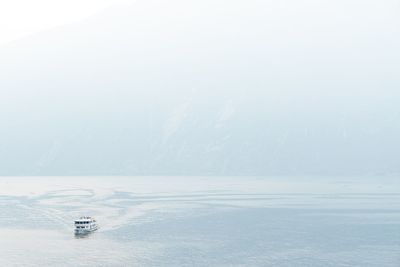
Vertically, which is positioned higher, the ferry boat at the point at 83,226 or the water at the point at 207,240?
the ferry boat at the point at 83,226

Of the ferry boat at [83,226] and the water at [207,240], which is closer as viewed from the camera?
the water at [207,240]

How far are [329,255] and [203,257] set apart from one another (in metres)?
27.2

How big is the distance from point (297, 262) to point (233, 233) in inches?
1530

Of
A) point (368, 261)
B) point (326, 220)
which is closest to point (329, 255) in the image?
point (368, 261)

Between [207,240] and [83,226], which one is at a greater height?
[83,226]

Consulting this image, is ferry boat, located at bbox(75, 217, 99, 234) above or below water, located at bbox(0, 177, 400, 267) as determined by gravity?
above

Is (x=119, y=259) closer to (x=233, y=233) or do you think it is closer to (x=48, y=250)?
(x=48, y=250)

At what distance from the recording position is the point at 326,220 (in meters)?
181

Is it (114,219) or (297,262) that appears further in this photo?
(114,219)

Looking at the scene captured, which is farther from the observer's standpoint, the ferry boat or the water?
the ferry boat

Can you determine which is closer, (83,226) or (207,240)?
(207,240)

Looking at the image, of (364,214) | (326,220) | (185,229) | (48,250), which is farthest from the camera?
(364,214)

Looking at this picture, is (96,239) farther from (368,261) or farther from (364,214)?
(364,214)

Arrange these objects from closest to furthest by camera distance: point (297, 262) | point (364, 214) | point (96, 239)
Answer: point (297, 262), point (96, 239), point (364, 214)
